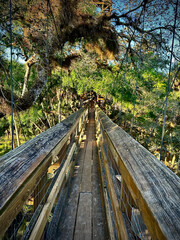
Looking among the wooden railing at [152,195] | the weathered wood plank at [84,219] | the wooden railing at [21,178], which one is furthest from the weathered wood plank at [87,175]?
the wooden railing at [152,195]

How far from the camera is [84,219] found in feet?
5.14

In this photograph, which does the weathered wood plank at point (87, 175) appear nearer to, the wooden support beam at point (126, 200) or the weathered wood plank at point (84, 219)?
the weathered wood plank at point (84, 219)

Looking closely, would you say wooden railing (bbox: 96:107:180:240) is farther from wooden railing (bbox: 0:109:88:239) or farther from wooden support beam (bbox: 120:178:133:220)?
wooden railing (bbox: 0:109:88:239)

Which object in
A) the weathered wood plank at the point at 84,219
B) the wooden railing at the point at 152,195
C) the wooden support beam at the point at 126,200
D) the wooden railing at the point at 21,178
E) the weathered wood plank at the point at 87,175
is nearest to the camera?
the wooden railing at the point at 152,195

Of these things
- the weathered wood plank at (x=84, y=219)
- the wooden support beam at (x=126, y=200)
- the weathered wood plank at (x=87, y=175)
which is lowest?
the weathered wood plank at (x=84, y=219)

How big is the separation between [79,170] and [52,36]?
411cm

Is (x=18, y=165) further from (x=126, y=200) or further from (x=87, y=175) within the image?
(x=87, y=175)

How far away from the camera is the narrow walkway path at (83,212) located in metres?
1.39

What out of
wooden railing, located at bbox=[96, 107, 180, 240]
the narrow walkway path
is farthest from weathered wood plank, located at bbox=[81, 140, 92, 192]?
wooden railing, located at bbox=[96, 107, 180, 240]

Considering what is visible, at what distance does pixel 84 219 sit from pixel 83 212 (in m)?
0.10

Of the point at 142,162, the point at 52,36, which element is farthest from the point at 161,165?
the point at 52,36

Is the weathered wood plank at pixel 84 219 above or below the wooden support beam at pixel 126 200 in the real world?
→ below

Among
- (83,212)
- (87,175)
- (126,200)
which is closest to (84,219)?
(83,212)

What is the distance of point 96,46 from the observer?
233 inches
